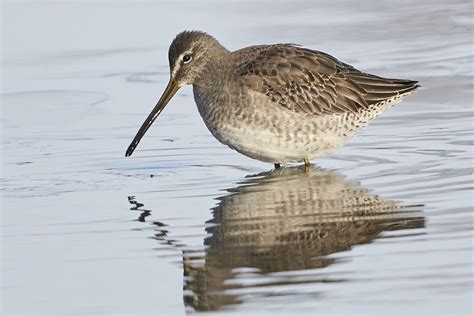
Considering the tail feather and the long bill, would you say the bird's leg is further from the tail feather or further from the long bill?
the long bill

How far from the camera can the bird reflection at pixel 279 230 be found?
6680mm

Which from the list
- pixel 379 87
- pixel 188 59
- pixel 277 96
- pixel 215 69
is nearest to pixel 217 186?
pixel 277 96

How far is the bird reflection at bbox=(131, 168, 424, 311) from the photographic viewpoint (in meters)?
6.68

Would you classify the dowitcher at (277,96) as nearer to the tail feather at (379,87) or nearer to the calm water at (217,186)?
the tail feather at (379,87)

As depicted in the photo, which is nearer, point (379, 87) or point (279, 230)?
point (279, 230)

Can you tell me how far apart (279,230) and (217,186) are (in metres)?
1.45

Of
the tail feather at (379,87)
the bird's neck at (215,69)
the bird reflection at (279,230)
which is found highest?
the bird's neck at (215,69)

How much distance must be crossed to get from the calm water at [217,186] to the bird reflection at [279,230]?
0.6 inches

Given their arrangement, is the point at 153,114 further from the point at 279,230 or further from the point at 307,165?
the point at 279,230

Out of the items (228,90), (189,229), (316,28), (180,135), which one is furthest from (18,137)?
(316,28)

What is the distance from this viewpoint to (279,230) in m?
7.67

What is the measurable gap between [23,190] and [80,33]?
5.74 metres

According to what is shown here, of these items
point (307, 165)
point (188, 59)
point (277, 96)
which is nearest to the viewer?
point (277, 96)

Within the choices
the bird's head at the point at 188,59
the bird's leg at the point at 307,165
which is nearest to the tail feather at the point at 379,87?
the bird's leg at the point at 307,165
